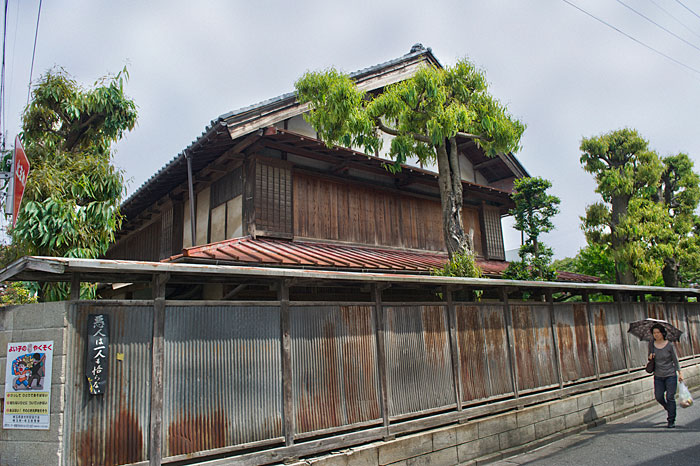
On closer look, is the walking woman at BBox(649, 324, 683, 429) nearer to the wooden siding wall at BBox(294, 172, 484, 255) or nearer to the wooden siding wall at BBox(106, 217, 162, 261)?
the wooden siding wall at BBox(294, 172, 484, 255)

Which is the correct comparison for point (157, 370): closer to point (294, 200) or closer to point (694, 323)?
point (294, 200)

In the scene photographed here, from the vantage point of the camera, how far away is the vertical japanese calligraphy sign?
4824 mm

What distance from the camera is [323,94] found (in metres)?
10.1

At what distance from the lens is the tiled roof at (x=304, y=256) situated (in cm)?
814

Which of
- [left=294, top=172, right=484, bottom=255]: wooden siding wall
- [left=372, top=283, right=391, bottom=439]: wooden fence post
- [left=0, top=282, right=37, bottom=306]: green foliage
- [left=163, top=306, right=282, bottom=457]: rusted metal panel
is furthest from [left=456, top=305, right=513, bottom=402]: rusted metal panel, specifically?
[left=0, top=282, right=37, bottom=306]: green foliage

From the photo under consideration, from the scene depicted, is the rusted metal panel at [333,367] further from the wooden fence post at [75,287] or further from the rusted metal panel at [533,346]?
the rusted metal panel at [533,346]

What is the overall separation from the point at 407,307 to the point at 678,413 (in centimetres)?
842

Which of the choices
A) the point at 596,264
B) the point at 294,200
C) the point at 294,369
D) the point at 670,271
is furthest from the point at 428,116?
the point at 596,264

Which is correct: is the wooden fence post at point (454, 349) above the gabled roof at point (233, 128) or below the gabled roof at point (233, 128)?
below

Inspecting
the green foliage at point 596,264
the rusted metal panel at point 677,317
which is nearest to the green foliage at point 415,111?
the rusted metal panel at point 677,317

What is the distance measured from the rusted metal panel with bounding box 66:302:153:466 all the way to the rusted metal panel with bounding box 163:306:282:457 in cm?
25

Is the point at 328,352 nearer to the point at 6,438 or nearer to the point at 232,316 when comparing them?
the point at 232,316

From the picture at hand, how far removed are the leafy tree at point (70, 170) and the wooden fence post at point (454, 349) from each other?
23.0ft

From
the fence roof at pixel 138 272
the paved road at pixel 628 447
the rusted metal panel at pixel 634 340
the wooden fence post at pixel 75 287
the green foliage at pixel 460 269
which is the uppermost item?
the green foliage at pixel 460 269
